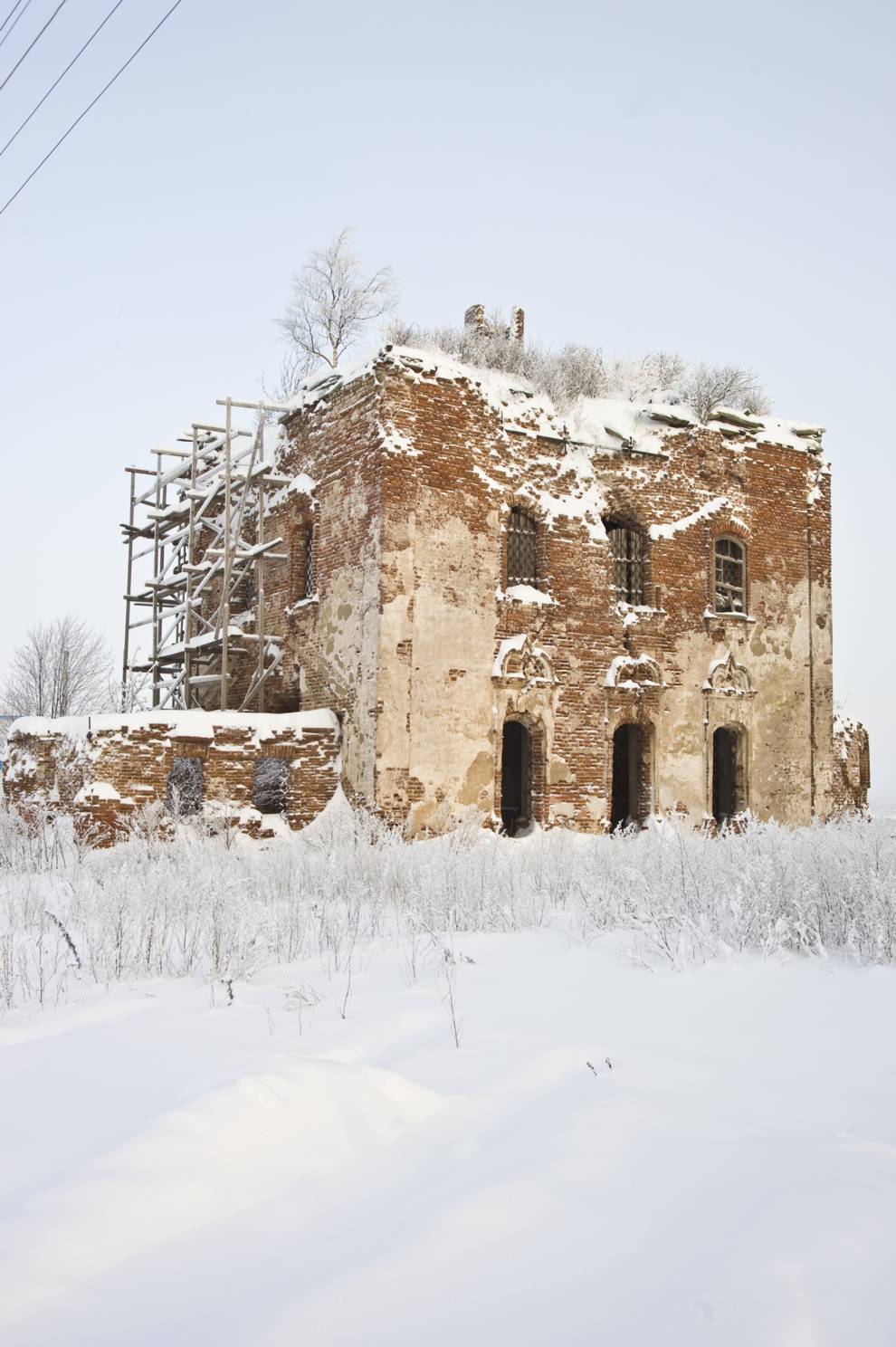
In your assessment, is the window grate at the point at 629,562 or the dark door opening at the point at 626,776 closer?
the dark door opening at the point at 626,776

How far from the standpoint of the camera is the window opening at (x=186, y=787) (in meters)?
13.4

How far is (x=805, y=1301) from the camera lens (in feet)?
7.12

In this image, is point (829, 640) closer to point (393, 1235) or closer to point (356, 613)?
point (356, 613)

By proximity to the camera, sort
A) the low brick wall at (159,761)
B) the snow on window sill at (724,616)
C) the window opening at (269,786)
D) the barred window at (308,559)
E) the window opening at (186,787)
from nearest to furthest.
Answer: the low brick wall at (159,761) → the window opening at (186,787) → the window opening at (269,786) → the barred window at (308,559) → the snow on window sill at (724,616)

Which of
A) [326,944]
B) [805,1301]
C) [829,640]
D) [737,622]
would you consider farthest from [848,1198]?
[829,640]

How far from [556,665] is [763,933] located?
9.21 m

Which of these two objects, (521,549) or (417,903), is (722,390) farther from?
(417,903)

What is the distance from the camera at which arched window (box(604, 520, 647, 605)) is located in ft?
53.2

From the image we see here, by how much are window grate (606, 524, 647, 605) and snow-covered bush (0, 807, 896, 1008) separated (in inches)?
253

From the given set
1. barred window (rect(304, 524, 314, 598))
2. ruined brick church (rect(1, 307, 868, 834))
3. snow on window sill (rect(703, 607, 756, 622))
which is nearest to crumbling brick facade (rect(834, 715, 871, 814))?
ruined brick church (rect(1, 307, 868, 834))

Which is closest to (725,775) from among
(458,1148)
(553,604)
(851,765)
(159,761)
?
(851,765)

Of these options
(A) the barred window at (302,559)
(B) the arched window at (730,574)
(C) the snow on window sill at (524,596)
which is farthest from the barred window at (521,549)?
(B) the arched window at (730,574)

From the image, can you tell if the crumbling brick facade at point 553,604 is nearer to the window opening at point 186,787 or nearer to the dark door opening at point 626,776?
the dark door opening at point 626,776

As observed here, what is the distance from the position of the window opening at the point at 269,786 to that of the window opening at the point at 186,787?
862 mm
